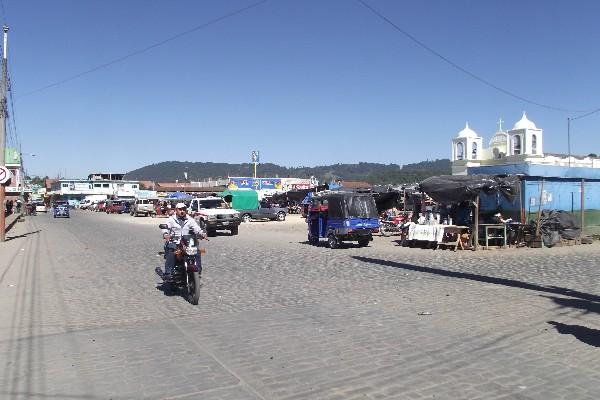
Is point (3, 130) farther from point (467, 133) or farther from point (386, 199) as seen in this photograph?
point (467, 133)

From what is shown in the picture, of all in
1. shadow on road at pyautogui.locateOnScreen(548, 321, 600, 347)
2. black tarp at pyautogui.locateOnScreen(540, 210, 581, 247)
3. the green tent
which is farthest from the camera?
the green tent

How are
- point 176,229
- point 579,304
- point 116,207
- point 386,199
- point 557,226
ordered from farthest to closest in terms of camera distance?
point 116,207
point 386,199
point 557,226
point 176,229
point 579,304

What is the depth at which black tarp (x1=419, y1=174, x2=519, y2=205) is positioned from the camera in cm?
1944

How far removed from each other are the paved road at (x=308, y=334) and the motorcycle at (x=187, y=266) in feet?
1.02

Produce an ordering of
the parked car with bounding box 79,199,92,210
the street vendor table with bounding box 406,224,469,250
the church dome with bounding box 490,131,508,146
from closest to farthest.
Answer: the street vendor table with bounding box 406,224,469,250 → the church dome with bounding box 490,131,508,146 → the parked car with bounding box 79,199,92,210

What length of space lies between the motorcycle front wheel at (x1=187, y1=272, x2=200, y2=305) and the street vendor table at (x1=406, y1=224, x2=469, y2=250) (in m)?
11.7

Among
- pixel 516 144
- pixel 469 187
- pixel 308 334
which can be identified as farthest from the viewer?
pixel 516 144

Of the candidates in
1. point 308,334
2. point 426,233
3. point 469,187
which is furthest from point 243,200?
point 308,334

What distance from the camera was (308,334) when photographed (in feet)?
23.1

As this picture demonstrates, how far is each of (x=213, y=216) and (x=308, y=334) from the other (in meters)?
20.6

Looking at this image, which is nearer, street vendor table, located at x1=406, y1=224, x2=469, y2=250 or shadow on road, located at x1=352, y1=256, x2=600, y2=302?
shadow on road, located at x1=352, y1=256, x2=600, y2=302

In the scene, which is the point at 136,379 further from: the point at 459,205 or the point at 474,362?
the point at 459,205

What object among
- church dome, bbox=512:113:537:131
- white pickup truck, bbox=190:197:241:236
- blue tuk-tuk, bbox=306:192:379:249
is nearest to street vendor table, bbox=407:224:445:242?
blue tuk-tuk, bbox=306:192:379:249

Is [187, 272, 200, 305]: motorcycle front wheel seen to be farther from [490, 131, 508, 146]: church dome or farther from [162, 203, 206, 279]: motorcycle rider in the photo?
[490, 131, 508, 146]: church dome
